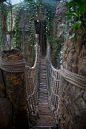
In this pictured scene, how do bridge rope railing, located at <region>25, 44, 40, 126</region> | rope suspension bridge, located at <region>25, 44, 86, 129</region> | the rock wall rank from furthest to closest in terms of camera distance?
bridge rope railing, located at <region>25, 44, 40, 126</region>, rope suspension bridge, located at <region>25, 44, 86, 129</region>, the rock wall

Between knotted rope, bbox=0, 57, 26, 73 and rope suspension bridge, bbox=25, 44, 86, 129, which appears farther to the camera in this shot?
rope suspension bridge, bbox=25, 44, 86, 129

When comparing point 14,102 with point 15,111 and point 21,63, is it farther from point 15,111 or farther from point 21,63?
point 21,63

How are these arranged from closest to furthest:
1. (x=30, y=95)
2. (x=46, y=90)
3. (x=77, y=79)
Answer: (x=77, y=79), (x=30, y=95), (x=46, y=90)

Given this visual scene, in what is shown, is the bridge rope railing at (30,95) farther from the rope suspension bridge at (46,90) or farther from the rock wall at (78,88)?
the rock wall at (78,88)

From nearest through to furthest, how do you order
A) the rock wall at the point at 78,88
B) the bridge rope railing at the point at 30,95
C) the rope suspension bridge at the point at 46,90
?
the rock wall at the point at 78,88 → the rope suspension bridge at the point at 46,90 → the bridge rope railing at the point at 30,95

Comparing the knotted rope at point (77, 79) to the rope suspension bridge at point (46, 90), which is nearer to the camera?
the knotted rope at point (77, 79)

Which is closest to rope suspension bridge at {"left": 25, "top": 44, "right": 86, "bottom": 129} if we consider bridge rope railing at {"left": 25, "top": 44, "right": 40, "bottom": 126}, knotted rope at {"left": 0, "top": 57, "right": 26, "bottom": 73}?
bridge rope railing at {"left": 25, "top": 44, "right": 40, "bottom": 126}

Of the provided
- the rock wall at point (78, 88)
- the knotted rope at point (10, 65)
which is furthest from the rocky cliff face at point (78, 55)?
the knotted rope at point (10, 65)

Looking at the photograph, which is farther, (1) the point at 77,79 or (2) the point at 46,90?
(2) the point at 46,90

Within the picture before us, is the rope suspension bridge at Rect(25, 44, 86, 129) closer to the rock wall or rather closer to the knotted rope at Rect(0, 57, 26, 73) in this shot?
the rock wall

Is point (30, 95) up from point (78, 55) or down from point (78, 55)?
down

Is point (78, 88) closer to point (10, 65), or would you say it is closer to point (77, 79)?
point (77, 79)

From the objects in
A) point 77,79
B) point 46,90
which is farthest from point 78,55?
point 46,90

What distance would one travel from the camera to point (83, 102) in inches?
25.5
